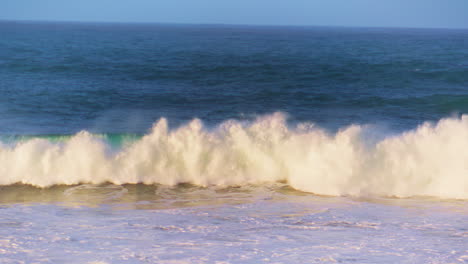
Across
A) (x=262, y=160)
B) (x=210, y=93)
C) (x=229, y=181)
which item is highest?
(x=210, y=93)

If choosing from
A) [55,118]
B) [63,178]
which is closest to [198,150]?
[63,178]

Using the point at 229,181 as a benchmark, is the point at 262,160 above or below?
above

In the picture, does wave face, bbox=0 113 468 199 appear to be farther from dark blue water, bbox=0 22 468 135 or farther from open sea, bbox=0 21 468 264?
dark blue water, bbox=0 22 468 135

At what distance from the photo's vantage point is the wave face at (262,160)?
8.55 meters

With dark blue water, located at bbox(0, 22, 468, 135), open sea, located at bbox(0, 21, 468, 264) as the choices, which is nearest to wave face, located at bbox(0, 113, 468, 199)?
open sea, located at bbox(0, 21, 468, 264)

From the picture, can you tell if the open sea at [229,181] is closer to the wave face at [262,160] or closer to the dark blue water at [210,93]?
the wave face at [262,160]

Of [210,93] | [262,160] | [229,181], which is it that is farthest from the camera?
[210,93]

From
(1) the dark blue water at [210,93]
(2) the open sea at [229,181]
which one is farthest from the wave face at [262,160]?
(1) the dark blue water at [210,93]

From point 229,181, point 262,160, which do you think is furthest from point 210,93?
point 229,181

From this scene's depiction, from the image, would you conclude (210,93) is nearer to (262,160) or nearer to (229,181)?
(262,160)

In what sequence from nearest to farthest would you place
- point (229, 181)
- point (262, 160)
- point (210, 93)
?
point (229, 181) → point (262, 160) → point (210, 93)

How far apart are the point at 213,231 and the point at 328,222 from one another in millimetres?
1491

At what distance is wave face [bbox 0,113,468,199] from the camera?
855 cm

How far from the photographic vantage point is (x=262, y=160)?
369 inches
